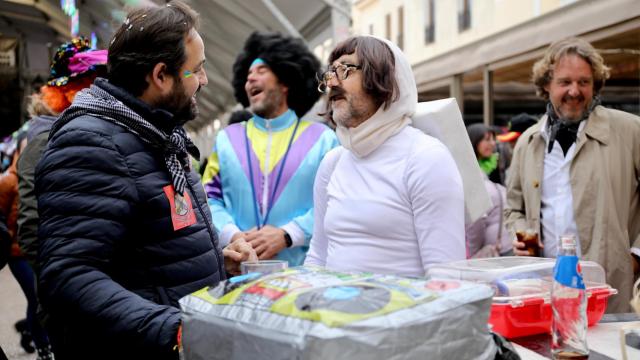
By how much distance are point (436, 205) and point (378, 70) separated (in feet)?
1.64

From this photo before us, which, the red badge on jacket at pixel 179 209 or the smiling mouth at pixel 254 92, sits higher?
the smiling mouth at pixel 254 92

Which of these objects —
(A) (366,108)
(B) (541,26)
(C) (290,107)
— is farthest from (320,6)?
(A) (366,108)

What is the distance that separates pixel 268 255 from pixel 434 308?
196 centimetres

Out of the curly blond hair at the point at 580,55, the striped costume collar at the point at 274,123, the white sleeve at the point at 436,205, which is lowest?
the white sleeve at the point at 436,205

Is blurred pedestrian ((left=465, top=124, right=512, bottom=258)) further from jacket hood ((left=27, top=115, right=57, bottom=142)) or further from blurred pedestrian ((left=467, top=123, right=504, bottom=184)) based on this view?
jacket hood ((left=27, top=115, right=57, bottom=142))

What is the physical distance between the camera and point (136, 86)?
168cm

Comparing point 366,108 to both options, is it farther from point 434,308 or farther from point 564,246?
point 434,308

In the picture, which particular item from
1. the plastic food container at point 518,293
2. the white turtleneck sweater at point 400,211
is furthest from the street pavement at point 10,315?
the plastic food container at point 518,293

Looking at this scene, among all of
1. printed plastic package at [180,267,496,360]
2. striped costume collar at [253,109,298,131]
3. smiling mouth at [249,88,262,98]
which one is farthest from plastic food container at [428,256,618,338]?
smiling mouth at [249,88,262,98]

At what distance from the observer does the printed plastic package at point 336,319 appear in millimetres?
957

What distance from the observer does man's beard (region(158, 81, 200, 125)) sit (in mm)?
1706

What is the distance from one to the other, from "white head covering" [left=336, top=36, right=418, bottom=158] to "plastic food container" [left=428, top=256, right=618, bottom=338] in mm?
581

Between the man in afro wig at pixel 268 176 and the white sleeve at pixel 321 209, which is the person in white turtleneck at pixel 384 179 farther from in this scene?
the man in afro wig at pixel 268 176

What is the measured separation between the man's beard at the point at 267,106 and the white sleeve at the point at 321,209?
3.10ft
